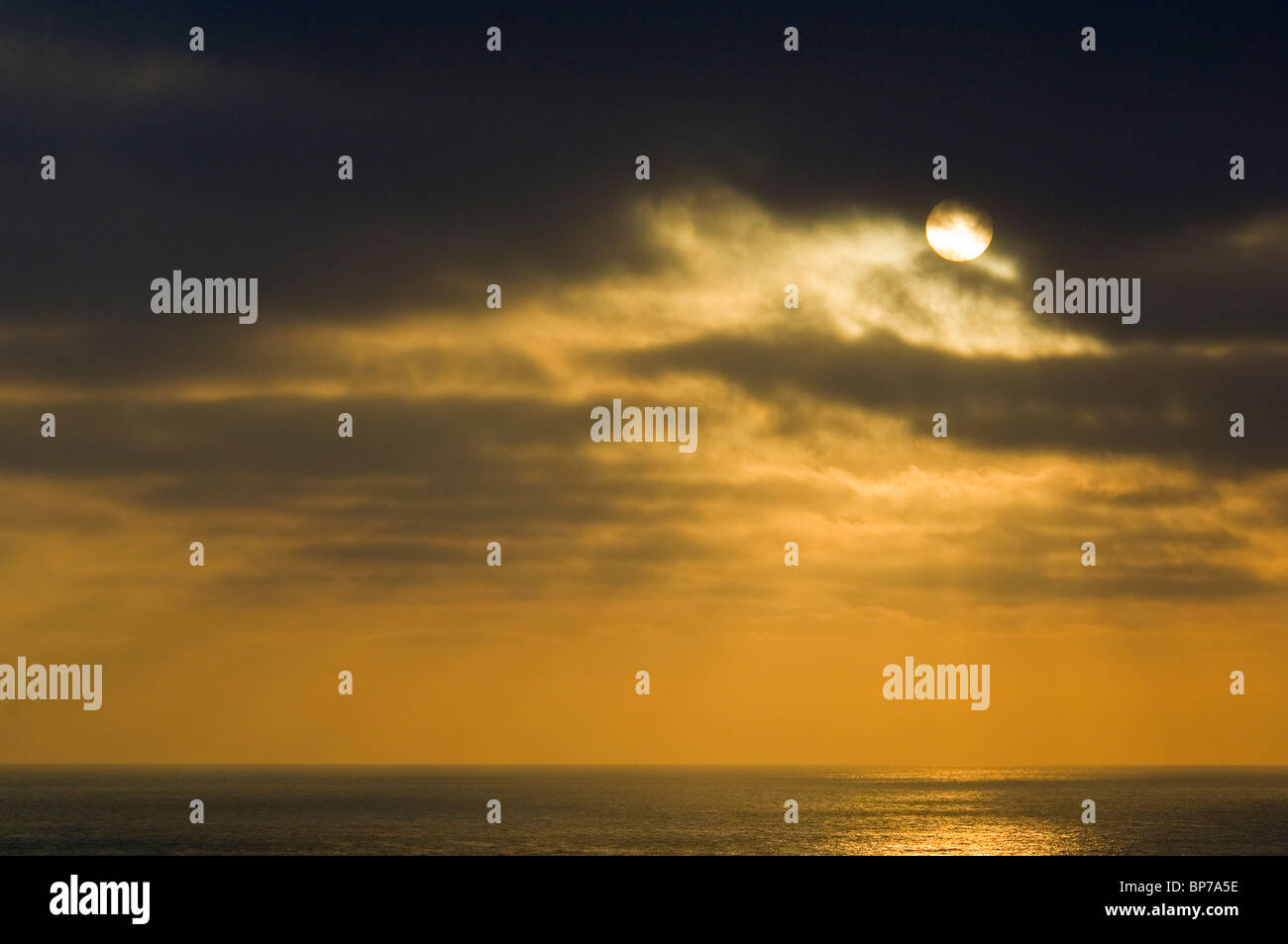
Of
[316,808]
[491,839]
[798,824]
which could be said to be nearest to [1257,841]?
[798,824]
